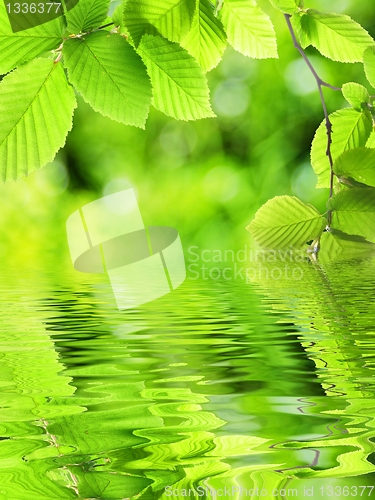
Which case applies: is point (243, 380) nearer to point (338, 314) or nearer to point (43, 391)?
point (43, 391)

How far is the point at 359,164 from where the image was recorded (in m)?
0.25

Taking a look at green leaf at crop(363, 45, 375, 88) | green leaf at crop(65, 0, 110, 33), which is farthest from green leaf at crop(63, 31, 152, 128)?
green leaf at crop(363, 45, 375, 88)

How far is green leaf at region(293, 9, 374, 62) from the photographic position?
25cm

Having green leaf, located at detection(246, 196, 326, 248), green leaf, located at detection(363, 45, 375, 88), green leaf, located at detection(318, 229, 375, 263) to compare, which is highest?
green leaf, located at detection(363, 45, 375, 88)

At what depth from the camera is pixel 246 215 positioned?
1336 mm

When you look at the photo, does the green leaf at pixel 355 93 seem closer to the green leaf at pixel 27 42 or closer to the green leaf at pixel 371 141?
the green leaf at pixel 371 141

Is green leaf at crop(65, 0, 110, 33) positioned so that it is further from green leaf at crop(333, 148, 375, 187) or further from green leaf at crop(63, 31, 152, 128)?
green leaf at crop(333, 148, 375, 187)

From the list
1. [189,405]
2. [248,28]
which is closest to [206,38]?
[248,28]

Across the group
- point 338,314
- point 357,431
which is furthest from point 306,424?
point 338,314

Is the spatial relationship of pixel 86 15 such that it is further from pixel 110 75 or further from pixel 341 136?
pixel 341 136

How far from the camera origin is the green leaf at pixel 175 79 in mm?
206

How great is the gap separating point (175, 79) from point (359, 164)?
9 cm

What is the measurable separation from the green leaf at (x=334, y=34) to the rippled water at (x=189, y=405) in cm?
15

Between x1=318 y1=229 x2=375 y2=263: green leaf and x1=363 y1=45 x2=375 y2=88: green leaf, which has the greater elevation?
x1=363 y1=45 x2=375 y2=88: green leaf
